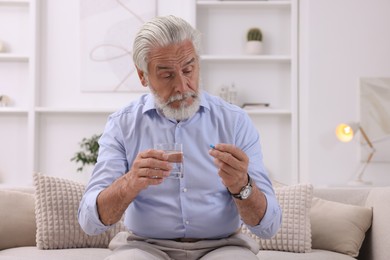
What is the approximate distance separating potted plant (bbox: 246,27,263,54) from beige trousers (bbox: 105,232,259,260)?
323cm

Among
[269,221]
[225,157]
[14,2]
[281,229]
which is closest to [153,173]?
[225,157]

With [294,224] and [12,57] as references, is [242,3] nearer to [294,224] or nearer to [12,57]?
[12,57]

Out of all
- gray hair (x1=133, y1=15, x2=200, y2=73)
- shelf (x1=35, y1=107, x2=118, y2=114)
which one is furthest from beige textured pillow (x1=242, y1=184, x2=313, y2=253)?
shelf (x1=35, y1=107, x2=118, y2=114)

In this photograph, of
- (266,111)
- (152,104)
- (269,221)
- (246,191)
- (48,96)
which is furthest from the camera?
(48,96)

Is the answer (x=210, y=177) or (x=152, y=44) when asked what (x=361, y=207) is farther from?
(x=152, y=44)

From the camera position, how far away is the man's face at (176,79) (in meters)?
2.03

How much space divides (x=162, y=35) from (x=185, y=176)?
477mm

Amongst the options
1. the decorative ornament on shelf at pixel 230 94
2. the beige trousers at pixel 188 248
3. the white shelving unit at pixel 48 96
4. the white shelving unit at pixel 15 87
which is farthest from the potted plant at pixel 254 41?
the beige trousers at pixel 188 248

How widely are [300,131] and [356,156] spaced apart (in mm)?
487

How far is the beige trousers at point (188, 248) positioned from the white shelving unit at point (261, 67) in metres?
3.21

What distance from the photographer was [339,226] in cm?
288

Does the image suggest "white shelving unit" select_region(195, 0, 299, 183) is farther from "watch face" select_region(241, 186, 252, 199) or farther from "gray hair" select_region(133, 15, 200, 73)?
"watch face" select_region(241, 186, 252, 199)

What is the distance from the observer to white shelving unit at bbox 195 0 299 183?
528cm

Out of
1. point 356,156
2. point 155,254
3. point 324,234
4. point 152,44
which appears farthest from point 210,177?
point 356,156
